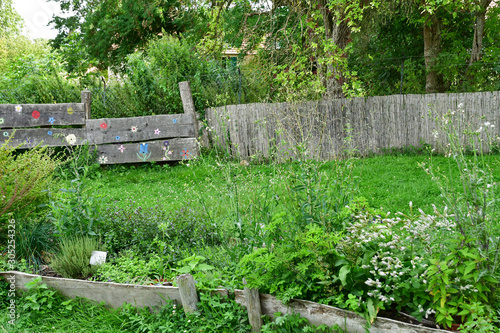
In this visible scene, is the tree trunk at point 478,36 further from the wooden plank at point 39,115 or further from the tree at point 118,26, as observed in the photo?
the wooden plank at point 39,115

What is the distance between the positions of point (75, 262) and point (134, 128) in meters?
6.48

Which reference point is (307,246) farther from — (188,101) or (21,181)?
(188,101)

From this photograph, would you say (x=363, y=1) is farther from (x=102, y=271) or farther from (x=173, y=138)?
(x=102, y=271)

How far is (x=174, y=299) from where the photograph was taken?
3496 mm

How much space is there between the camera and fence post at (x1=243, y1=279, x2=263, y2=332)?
3104mm

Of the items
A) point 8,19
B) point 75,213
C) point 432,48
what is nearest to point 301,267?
point 75,213

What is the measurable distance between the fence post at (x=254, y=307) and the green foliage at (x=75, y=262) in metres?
1.85

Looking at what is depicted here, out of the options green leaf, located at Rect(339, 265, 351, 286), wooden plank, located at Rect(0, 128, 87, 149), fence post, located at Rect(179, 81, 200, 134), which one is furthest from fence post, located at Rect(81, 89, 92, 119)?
green leaf, located at Rect(339, 265, 351, 286)

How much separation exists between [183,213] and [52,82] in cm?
777

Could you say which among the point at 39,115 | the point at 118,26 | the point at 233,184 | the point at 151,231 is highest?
the point at 118,26

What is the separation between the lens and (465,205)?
2977 millimetres

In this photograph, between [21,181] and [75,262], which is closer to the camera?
[75,262]

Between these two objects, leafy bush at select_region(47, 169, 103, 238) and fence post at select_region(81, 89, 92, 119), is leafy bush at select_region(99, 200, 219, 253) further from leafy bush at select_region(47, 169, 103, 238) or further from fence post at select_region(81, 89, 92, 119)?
fence post at select_region(81, 89, 92, 119)

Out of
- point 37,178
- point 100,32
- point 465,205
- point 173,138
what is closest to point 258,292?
point 465,205
